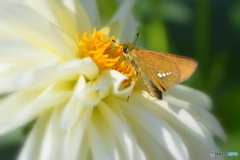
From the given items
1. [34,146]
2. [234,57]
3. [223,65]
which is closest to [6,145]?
[34,146]

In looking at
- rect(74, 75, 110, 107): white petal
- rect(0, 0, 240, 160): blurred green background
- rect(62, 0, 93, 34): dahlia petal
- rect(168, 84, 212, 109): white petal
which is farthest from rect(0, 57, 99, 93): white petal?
rect(0, 0, 240, 160): blurred green background

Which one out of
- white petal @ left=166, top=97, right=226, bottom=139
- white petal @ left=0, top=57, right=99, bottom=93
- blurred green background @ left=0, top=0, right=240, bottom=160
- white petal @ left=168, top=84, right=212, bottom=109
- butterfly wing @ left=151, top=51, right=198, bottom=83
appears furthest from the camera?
blurred green background @ left=0, top=0, right=240, bottom=160

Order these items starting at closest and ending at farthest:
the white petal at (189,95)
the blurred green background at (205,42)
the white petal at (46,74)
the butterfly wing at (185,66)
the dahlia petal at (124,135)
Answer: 1. the white petal at (46,74)
2. the dahlia petal at (124,135)
3. the butterfly wing at (185,66)
4. the white petal at (189,95)
5. the blurred green background at (205,42)

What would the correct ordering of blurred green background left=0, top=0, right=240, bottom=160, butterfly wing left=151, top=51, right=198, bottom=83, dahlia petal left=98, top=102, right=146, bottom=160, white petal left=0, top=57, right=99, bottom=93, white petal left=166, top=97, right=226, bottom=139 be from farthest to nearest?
blurred green background left=0, top=0, right=240, bottom=160 < white petal left=166, top=97, right=226, bottom=139 < butterfly wing left=151, top=51, right=198, bottom=83 < dahlia petal left=98, top=102, right=146, bottom=160 < white petal left=0, top=57, right=99, bottom=93

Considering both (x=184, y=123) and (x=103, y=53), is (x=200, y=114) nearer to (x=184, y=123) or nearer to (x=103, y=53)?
(x=184, y=123)

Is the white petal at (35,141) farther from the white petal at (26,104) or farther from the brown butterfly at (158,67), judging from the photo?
the brown butterfly at (158,67)

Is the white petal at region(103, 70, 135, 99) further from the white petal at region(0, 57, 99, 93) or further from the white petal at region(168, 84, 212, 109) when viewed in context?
the white petal at region(168, 84, 212, 109)

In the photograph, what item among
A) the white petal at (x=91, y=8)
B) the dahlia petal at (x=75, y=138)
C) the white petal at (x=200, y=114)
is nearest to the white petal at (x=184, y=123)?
the white petal at (x=200, y=114)

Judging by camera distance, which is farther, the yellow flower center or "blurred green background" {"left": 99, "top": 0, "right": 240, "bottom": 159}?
"blurred green background" {"left": 99, "top": 0, "right": 240, "bottom": 159}
